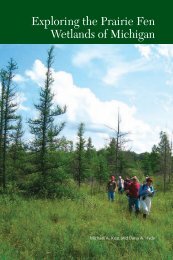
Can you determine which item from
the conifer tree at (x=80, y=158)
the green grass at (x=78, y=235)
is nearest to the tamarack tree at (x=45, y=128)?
the green grass at (x=78, y=235)

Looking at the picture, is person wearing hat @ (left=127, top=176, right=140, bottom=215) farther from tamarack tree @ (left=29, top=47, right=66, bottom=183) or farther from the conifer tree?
the conifer tree

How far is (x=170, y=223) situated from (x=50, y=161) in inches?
339

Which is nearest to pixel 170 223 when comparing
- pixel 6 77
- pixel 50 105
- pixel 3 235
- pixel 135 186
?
pixel 135 186

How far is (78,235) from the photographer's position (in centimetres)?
1132

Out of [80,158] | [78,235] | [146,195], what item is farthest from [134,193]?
[80,158]

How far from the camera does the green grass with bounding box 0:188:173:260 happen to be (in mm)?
9977

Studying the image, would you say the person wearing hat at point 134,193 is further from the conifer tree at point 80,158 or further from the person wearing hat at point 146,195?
the conifer tree at point 80,158

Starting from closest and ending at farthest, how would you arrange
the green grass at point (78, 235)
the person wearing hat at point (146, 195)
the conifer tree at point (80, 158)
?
the green grass at point (78, 235) → the person wearing hat at point (146, 195) → the conifer tree at point (80, 158)

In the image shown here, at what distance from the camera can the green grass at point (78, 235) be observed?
9.98 m

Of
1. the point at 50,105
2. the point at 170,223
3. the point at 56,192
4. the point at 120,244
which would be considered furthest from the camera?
the point at 50,105

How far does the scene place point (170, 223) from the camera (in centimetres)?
1390

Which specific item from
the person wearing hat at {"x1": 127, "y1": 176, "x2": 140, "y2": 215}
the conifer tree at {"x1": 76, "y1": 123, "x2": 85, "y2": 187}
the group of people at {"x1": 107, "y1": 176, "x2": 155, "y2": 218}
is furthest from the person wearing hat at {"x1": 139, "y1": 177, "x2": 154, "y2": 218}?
the conifer tree at {"x1": 76, "y1": 123, "x2": 85, "y2": 187}

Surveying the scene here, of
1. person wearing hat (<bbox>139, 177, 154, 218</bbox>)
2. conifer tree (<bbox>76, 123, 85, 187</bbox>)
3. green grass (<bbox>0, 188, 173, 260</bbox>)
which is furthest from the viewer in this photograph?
conifer tree (<bbox>76, 123, 85, 187</bbox>)

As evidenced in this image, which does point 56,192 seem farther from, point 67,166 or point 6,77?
point 6,77
